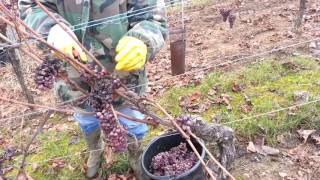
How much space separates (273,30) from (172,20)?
1.34 meters

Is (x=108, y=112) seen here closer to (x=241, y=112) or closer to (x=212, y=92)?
(x=241, y=112)

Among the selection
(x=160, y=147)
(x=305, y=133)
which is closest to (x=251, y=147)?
(x=305, y=133)

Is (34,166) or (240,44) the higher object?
(240,44)

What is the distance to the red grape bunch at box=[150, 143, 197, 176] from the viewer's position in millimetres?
2383

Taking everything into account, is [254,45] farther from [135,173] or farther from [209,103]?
[135,173]

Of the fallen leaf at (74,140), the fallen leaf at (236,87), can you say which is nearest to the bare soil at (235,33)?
the fallen leaf at (236,87)

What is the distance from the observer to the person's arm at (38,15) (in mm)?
2418

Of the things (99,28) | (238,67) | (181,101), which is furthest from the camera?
(238,67)

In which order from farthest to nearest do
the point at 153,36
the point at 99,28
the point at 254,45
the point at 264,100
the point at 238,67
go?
the point at 254,45 → the point at 238,67 → the point at 264,100 → the point at 99,28 → the point at 153,36

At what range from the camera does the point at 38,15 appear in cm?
244

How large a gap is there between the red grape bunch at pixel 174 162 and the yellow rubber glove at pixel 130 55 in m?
0.63

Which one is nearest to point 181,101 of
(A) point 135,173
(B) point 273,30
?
(A) point 135,173

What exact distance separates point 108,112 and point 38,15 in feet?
3.14

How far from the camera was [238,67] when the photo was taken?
4.34m
